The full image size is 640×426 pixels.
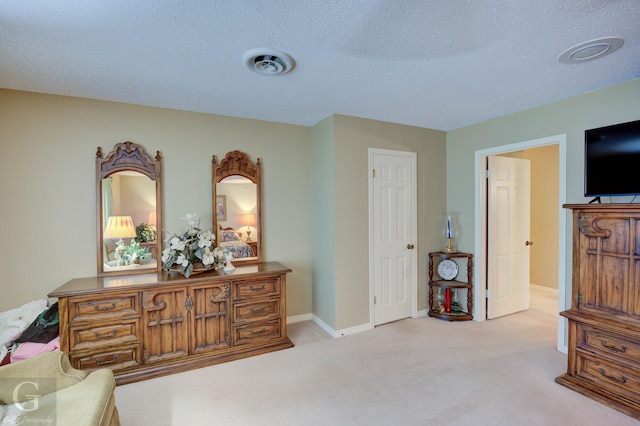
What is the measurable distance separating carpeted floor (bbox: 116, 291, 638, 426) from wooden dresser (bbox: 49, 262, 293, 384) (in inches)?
5.7

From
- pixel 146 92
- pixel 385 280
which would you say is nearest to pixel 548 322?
pixel 385 280

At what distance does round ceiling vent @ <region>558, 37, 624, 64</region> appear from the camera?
1798 millimetres

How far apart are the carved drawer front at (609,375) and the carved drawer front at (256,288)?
2.56 meters

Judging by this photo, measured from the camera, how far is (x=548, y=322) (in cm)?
353

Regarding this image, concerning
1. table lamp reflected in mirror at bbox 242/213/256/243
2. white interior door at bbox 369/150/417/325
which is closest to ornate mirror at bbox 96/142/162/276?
table lamp reflected in mirror at bbox 242/213/256/243

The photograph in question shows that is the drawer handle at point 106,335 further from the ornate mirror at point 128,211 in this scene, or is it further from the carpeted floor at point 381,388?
the ornate mirror at point 128,211

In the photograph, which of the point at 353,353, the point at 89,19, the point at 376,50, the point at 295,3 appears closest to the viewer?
the point at 295,3

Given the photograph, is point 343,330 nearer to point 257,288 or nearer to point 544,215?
point 257,288

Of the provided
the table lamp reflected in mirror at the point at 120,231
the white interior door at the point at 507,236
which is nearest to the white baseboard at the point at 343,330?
the white interior door at the point at 507,236

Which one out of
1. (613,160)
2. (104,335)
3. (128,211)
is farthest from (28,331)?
(613,160)

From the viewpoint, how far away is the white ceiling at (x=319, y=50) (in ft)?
4.97

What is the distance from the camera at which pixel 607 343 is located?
2.14 meters

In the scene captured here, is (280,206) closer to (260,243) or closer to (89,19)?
(260,243)

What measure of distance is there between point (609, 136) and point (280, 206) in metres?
3.03
